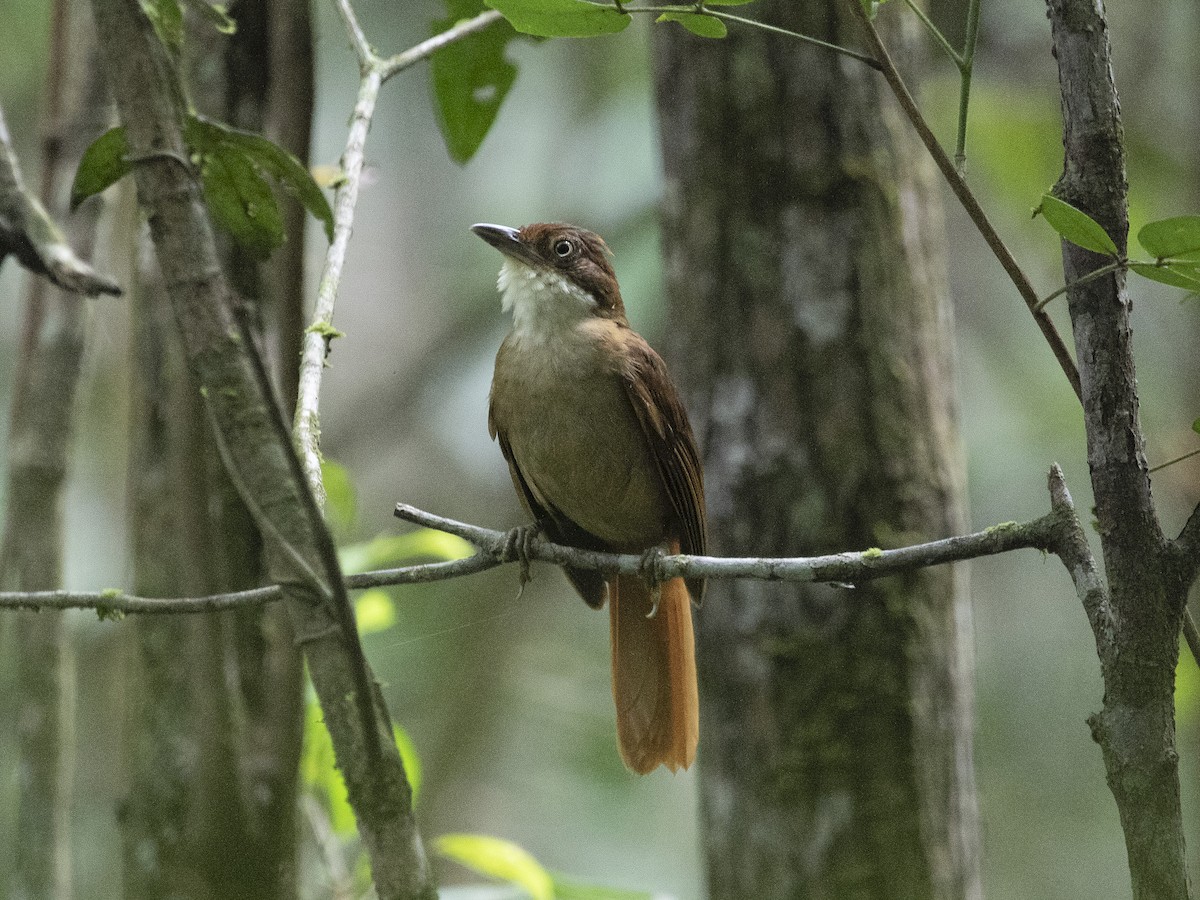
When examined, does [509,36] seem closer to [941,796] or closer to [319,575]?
[319,575]

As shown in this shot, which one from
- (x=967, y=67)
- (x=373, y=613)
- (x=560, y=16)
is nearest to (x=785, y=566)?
(x=967, y=67)

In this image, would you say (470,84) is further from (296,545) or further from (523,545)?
(296,545)

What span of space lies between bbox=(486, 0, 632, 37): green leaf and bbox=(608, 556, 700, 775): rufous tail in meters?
1.75

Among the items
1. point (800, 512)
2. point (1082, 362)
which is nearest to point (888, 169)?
point (800, 512)

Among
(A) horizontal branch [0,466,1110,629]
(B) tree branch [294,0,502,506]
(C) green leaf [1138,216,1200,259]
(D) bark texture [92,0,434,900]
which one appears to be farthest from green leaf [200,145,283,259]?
(C) green leaf [1138,216,1200,259]

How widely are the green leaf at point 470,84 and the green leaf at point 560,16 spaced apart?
101cm

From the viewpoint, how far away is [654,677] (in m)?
3.19

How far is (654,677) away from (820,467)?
2.46 ft

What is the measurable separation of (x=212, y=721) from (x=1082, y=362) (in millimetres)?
1488

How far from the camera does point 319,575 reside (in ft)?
4.33

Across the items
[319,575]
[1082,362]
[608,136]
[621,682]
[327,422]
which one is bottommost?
[621,682]

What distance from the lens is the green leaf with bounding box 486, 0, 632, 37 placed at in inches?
64.9

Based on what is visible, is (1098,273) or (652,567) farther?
(652,567)

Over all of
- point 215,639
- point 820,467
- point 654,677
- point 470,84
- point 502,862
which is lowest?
point 502,862
